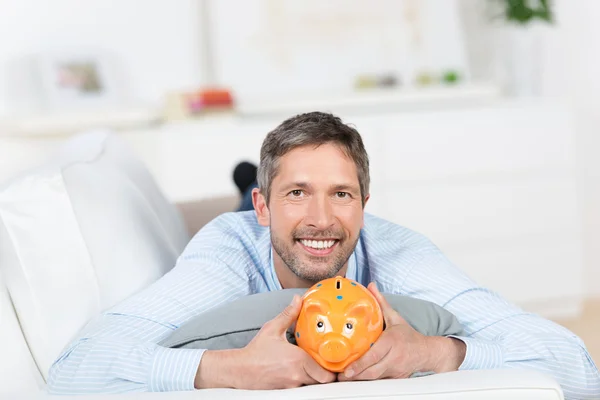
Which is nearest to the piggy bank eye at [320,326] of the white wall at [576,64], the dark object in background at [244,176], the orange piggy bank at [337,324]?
the orange piggy bank at [337,324]

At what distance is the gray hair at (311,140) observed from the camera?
5.44 feet

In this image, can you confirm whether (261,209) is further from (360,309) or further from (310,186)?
(360,309)

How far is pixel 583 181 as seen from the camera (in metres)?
4.28

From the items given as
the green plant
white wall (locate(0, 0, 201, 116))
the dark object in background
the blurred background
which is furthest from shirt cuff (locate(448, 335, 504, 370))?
the green plant

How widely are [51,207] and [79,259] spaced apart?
114 mm

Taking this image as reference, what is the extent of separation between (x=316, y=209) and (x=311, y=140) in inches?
5.4

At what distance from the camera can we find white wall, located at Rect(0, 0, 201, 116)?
371 centimetres

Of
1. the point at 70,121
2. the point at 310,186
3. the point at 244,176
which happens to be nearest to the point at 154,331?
the point at 310,186

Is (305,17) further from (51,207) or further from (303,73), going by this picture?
(51,207)

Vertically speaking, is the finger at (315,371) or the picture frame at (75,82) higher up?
the picture frame at (75,82)

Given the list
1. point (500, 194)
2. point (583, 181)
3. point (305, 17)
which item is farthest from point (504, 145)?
point (305, 17)

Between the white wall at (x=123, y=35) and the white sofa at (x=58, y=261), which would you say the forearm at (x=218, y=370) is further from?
the white wall at (x=123, y=35)

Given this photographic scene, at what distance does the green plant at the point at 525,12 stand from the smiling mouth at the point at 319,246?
8.78 feet

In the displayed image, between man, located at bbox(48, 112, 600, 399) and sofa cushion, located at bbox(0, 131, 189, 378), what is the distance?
128mm
